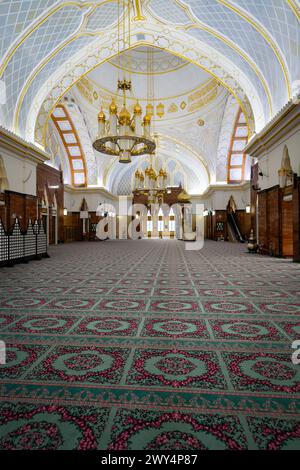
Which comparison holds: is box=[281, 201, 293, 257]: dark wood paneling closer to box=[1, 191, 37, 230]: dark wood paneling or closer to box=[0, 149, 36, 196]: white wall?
box=[1, 191, 37, 230]: dark wood paneling

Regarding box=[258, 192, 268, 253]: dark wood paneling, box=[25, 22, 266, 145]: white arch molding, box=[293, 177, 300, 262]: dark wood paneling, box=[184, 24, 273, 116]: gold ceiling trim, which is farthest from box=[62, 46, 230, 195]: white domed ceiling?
box=[293, 177, 300, 262]: dark wood paneling

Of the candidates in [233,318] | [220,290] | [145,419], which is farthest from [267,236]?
[145,419]

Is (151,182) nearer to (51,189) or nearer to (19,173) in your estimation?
(51,189)

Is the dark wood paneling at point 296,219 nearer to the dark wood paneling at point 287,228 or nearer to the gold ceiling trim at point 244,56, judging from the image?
the dark wood paneling at point 287,228

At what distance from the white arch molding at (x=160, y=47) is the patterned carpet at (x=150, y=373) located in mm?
8307

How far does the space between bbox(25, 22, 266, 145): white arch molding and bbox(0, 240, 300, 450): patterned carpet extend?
8.31 metres

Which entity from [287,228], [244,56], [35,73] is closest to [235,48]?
[244,56]

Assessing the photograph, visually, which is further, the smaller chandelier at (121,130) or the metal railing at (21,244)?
the smaller chandelier at (121,130)

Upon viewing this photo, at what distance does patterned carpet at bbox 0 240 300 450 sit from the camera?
1097 mm

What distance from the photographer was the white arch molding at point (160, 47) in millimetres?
9266

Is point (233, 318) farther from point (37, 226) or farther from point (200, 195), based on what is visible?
point (200, 195)

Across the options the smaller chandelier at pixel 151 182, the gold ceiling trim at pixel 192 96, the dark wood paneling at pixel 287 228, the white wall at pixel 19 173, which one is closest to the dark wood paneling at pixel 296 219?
the dark wood paneling at pixel 287 228

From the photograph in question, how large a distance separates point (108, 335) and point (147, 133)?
613 cm

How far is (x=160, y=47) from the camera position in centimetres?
1000
